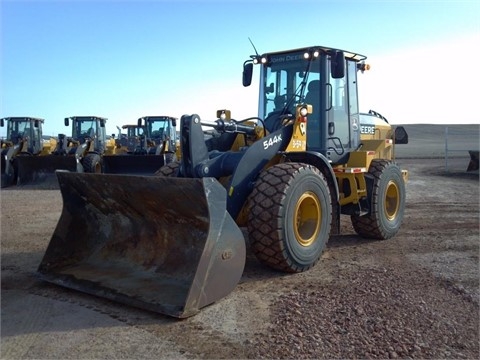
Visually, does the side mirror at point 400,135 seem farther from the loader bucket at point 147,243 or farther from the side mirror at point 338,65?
the loader bucket at point 147,243

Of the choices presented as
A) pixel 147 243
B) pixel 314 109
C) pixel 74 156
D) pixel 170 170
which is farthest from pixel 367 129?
pixel 74 156

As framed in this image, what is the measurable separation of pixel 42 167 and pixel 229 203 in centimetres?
1213

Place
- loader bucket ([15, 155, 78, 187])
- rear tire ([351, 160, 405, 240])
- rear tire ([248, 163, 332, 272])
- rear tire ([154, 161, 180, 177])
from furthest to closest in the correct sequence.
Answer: loader bucket ([15, 155, 78, 187])
rear tire ([351, 160, 405, 240])
rear tire ([154, 161, 180, 177])
rear tire ([248, 163, 332, 272])

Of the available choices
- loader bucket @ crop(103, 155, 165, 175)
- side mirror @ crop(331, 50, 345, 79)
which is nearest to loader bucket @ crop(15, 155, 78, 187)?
loader bucket @ crop(103, 155, 165, 175)

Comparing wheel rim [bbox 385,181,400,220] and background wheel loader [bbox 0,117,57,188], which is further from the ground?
background wheel loader [bbox 0,117,57,188]

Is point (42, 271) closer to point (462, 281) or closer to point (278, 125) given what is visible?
point (278, 125)

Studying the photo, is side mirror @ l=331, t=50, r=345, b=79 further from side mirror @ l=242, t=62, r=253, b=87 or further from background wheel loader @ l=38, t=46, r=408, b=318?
side mirror @ l=242, t=62, r=253, b=87

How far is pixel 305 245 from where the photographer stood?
5445 mm

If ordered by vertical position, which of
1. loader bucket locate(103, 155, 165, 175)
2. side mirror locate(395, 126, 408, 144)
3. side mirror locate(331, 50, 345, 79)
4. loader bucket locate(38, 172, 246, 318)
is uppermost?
side mirror locate(331, 50, 345, 79)

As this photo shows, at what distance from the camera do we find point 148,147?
19.1m

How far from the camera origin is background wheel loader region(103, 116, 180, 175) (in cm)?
1446

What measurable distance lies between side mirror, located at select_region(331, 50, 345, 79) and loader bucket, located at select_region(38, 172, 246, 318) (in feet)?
9.05

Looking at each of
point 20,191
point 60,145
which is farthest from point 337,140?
point 60,145

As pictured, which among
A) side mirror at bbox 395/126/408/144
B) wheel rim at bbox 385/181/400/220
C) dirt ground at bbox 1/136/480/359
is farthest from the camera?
side mirror at bbox 395/126/408/144
